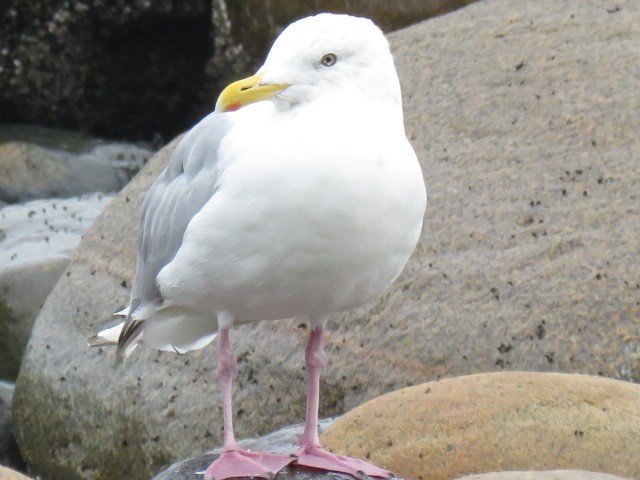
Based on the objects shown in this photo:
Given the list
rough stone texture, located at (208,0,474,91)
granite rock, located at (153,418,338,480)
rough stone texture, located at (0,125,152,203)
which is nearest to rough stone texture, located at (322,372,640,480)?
granite rock, located at (153,418,338,480)

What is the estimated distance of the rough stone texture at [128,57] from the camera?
1107cm

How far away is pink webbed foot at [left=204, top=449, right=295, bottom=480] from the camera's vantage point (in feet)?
15.5

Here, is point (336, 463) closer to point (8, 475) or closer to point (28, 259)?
point (8, 475)

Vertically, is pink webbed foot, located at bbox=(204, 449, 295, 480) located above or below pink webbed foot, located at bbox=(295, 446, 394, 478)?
above

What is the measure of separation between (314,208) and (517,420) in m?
1.30

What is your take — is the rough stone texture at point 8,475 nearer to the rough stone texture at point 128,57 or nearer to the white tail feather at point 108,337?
the white tail feather at point 108,337

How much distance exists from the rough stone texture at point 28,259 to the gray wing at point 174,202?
2624 millimetres

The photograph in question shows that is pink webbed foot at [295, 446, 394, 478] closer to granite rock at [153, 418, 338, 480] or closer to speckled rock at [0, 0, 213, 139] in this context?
granite rock at [153, 418, 338, 480]

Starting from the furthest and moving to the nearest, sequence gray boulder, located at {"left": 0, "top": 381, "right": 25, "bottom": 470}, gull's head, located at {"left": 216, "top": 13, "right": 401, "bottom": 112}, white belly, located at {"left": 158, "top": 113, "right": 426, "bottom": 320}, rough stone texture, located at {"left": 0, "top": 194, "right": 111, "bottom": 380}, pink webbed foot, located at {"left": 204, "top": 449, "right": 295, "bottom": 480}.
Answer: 1. rough stone texture, located at {"left": 0, "top": 194, "right": 111, "bottom": 380}
2. gray boulder, located at {"left": 0, "top": 381, "right": 25, "bottom": 470}
3. pink webbed foot, located at {"left": 204, "top": 449, "right": 295, "bottom": 480}
4. gull's head, located at {"left": 216, "top": 13, "right": 401, "bottom": 112}
5. white belly, located at {"left": 158, "top": 113, "right": 426, "bottom": 320}

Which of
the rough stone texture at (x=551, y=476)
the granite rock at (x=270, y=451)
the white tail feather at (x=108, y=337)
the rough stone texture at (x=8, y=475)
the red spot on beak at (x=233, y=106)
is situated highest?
→ the red spot on beak at (x=233, y=106)

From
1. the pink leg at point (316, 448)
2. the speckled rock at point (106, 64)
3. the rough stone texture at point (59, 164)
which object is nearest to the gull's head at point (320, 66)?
the pink leg at point (316, 448)

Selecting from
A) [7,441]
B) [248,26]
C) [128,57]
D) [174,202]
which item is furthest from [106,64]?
[174,202]

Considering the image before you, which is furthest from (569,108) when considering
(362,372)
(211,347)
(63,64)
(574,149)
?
(63,64)

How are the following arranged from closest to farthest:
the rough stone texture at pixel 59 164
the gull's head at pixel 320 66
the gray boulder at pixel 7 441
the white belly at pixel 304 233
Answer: the white belly at pixel 304 233 → the gull's head at pixel 320 66 → the gray boulder at pixel 7 441 → the rough stone texture at pixel 59 164
